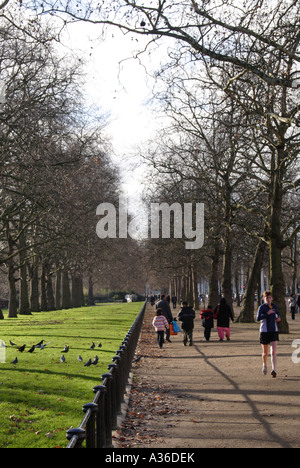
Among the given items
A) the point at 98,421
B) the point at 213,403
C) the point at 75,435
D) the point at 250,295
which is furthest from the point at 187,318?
the point at 75,435

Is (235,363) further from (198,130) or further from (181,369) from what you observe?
(198,130)

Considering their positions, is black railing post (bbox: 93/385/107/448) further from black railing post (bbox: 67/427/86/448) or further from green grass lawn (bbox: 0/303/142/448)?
black railing post (bbox: 67/427/86/448)

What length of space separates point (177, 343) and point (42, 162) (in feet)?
32.1

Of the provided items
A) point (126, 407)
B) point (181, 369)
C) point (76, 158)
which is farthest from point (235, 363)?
point (76, 158)

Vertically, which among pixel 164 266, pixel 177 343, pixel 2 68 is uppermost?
pixel 2 68

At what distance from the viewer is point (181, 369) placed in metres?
16.4

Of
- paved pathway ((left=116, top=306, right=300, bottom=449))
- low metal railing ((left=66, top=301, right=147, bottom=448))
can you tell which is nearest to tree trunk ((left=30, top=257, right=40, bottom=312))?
paved pathway ((left=116, top=306, right=300, bottom=449))

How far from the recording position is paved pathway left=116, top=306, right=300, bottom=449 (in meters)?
8.30

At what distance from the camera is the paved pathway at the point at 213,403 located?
8.30m

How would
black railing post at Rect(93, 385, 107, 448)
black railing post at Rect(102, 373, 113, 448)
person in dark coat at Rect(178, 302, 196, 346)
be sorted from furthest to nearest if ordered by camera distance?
person in dark coat at Rect(178, 302, 196, 346), black railing post at Rect(102, 373, 113, 448), black railing post at Rect(93, 385, 107, 448)

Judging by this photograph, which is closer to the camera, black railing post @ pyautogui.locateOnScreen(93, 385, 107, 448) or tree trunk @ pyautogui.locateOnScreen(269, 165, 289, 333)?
black railing post @ pyautogui.locateOnScreen(93, 385, 107, 448)

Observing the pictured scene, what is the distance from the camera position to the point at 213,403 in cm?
1107

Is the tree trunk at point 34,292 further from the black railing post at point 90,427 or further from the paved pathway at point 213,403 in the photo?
the black railing post at point 90,427
